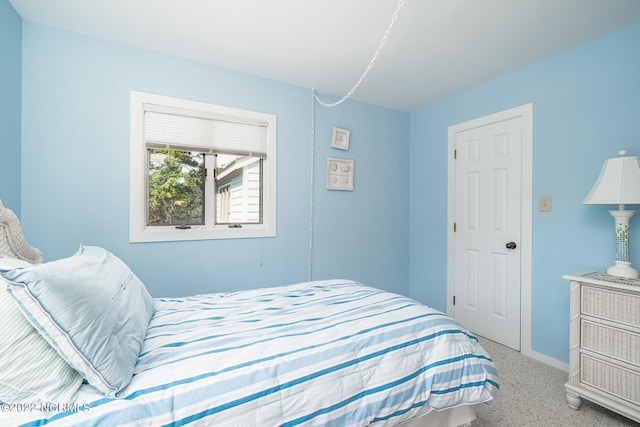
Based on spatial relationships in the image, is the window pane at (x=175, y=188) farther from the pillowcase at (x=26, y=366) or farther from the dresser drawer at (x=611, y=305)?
the dresser drawer at (x=611, y=305)

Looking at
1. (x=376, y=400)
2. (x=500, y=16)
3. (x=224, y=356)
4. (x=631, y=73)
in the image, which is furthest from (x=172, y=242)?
(x=631, y=73)

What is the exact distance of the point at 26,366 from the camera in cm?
80

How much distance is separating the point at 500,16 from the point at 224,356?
2.41 m

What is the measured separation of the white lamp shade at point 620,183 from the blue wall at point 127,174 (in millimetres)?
1903

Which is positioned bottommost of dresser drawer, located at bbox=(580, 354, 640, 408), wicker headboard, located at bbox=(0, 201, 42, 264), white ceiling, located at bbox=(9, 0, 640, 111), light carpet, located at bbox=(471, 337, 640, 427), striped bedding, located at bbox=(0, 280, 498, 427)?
light carpet, located at bbox=(471, 337, 640, 427)

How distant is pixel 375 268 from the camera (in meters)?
3.36

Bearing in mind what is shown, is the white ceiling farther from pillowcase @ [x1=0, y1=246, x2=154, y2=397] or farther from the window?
pillowcase @ [x1=0, y1=246, x2=154, y2=397]

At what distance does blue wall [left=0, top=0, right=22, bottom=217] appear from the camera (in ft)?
5.55

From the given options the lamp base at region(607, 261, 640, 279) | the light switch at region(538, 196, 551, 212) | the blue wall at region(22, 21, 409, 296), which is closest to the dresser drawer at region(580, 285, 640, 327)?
the lamp base at region(607, 261, 640, 279)

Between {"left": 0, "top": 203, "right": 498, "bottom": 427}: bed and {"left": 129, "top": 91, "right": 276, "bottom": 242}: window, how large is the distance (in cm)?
99

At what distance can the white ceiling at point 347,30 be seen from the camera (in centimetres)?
178

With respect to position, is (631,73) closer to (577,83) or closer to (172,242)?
(577,83)

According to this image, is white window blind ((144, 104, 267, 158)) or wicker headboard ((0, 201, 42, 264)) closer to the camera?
wicker headboard ((0, 201, 42, 264))

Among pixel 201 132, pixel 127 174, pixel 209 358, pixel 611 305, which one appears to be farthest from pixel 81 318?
pixel 611 305
